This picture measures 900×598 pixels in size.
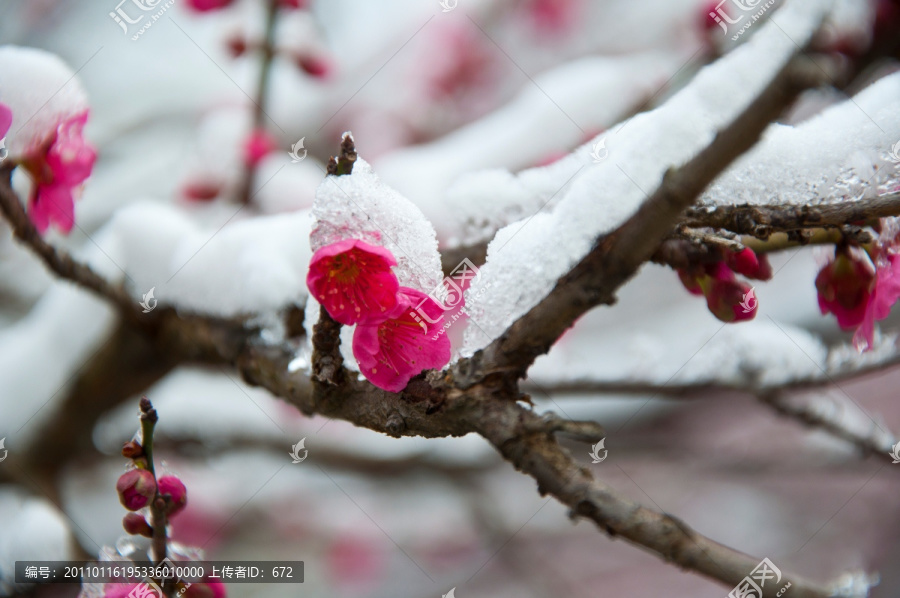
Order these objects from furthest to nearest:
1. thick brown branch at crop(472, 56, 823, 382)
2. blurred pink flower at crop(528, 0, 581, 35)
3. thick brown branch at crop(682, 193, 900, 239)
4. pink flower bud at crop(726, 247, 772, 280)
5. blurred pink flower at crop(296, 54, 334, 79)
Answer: blurred pink flower at crop(528, 0, 581, 35) → blurred pink flower at crop(296, 54, 334, 79) → pink flower bud at crop(726, 247, 772, 280) → thick brown branch at crop(682, 193, 900, 239) → thick brown branch at crop(472, 56, 823, 382)

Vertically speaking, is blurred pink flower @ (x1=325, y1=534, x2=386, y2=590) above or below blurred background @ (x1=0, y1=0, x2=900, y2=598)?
below

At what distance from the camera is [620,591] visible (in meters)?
3.55

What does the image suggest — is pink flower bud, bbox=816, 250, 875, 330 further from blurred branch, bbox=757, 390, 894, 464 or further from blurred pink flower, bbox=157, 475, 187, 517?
blurred pink flower, bbox=157, 475, 187, 517

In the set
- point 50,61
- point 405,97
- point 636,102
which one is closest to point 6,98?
point 50,61

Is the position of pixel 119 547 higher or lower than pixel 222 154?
lower

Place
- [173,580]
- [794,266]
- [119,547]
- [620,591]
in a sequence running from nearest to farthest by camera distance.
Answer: [173,580] → [119,547] → [794,266] → [620,591]

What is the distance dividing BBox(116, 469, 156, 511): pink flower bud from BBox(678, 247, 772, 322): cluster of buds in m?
0.59

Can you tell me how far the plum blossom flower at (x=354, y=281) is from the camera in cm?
49

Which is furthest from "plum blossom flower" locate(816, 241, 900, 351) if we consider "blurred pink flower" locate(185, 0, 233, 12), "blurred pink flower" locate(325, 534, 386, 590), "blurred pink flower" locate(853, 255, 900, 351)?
"blurred pink flower" locate(325, 534, 386, 590)

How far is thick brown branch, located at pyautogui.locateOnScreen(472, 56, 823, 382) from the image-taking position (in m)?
0.34

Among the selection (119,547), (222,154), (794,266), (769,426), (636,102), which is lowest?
(769,426)

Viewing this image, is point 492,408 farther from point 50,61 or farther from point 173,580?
point 50,61

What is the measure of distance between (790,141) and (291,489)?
8.86 feet

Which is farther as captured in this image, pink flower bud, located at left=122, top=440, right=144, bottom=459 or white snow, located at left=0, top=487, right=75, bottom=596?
white snow, located at left=0, top=487, right=75, bottom=596
